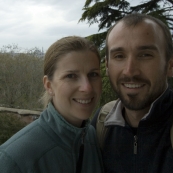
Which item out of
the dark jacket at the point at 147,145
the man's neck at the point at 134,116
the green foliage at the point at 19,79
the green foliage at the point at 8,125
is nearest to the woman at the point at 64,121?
the dark jacket at the point at 147,145

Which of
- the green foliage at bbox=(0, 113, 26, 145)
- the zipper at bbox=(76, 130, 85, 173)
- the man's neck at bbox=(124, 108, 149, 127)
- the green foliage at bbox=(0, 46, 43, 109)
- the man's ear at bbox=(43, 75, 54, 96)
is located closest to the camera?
the zipper at bbox=(76, 130, 85, 173)

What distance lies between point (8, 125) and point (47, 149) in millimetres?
6117

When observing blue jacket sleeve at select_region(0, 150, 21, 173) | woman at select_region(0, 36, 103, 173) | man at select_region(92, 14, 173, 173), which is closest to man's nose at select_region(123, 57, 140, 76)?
man at select_region(92, 14, 173, 173)

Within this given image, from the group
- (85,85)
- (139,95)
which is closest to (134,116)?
(139,95)

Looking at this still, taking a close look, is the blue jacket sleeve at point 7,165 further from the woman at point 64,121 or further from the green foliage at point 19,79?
the green foliage at point 19,79

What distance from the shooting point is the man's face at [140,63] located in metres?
1.72

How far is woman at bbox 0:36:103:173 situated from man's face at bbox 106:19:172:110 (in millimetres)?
201

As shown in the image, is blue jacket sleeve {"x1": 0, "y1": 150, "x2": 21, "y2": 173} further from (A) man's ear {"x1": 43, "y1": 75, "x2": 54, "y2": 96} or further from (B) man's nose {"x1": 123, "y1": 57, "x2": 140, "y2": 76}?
(B) man's nose {"x1": 123, "y1": 57, "x2": 140, "y2": 76}

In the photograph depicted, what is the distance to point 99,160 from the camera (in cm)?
173

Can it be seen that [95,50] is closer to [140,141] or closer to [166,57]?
[166,57]

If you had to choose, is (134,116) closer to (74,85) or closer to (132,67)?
(132,67)

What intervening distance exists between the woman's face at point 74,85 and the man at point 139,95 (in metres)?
0.26

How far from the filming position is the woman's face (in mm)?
1558

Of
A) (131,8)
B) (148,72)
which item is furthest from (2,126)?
(148,72)
